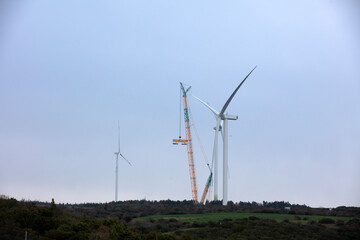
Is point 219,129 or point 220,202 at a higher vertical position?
point 219,129

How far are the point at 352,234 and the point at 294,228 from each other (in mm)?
6909

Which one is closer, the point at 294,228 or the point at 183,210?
the point at 294,228

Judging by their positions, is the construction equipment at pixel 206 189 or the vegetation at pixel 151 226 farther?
the construction equipment at pixel 206 189

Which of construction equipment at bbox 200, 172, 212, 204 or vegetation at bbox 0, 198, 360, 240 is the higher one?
construction equipment at bbox 200, 172, 212, 204

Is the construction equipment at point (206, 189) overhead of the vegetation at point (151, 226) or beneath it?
overhead

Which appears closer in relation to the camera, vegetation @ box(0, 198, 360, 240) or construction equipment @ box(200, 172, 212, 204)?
vegetation @ box(0, 198, 360, 240)

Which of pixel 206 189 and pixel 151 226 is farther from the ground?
pixel 206 189

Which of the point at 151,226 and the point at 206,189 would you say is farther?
the point at 206,189

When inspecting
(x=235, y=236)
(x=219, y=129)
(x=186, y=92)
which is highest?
(x=186, y=92)

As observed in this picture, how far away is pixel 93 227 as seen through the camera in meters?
54.2

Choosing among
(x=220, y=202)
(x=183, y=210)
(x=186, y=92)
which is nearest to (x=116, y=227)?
(x=183, y=210)

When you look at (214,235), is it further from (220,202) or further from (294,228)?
(220,202)

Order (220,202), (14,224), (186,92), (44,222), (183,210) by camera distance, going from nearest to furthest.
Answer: (14,224) < (44,222) < (183,210) < (220,202) < (186,92)

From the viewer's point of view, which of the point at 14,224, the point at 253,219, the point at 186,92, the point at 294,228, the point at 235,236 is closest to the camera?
the point at 14,224
